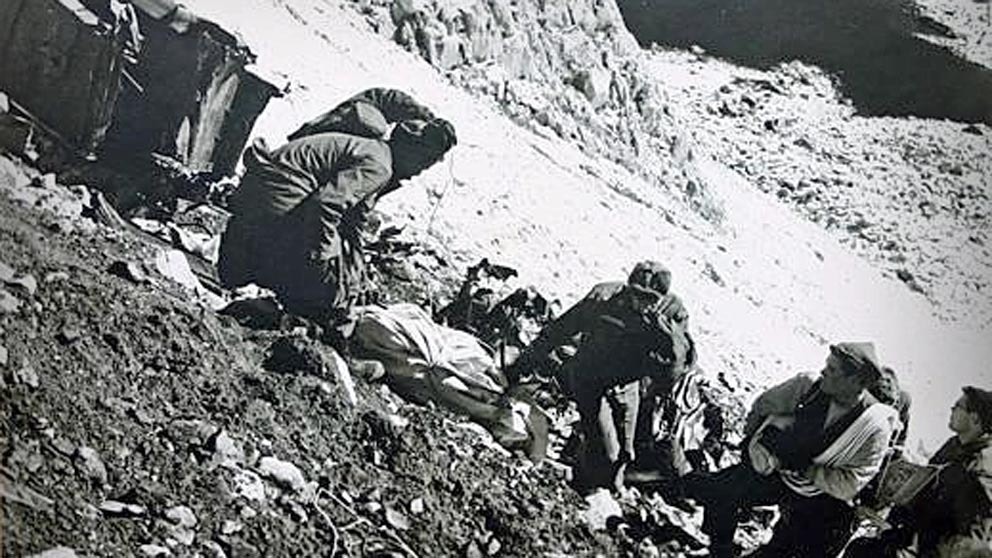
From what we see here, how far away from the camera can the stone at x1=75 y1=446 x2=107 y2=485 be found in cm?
125

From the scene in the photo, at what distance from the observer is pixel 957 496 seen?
1.70m

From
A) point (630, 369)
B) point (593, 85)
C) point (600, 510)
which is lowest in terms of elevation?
point (600, 510)

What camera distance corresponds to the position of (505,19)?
357cm

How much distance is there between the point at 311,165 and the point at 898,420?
1.21 metres

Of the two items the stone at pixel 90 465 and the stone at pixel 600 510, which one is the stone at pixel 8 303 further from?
the stone at pixel 600 510

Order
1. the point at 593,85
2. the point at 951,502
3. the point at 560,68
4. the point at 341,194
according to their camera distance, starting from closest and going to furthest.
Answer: the point at 951,502, the point at 341,194, the point at 560,68, the point at 593,85

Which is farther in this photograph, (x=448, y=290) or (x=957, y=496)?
(x=448, y=290)

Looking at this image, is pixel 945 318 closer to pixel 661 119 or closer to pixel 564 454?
pixel 564 454

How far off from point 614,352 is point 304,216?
685 millimetres

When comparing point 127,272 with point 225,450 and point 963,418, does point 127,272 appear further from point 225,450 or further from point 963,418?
point 963,418

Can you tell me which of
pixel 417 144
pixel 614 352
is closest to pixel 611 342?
pixel 614 352

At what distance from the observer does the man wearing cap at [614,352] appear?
196 cm

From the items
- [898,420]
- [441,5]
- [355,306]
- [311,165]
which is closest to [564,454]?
[355,306]

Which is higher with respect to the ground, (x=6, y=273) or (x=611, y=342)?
(x=611, y=342)
